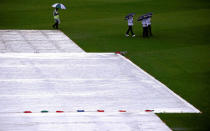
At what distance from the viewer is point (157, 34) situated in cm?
3005

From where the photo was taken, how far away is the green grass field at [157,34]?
16.8 m

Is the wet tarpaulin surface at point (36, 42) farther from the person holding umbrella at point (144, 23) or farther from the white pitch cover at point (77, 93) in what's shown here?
the person holding umbrella at point (144, 23)

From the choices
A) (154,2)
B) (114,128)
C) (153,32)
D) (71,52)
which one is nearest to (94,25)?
(153,32)

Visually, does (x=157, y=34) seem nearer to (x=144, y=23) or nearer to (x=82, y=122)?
(x=144, y=23)

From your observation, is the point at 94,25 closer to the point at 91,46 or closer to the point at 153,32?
the point at 153,32

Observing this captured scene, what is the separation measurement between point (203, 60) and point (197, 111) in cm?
843

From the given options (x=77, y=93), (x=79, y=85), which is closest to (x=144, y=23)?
(x=79, y=85)

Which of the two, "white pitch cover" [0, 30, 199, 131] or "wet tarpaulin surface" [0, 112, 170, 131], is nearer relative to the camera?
"wet tarpaulin surface" [0, 112, 170, 131]

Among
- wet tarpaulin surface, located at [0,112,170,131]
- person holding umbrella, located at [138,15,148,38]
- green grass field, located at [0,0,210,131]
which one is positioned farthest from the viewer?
person holding umbrella, located at [138,15,148,38]

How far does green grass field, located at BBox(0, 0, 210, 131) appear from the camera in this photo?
663 inches

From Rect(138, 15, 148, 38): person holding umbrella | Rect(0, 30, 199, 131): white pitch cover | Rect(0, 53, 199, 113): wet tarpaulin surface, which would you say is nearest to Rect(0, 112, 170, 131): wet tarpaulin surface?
Rect(0, 30, 199, 131): white pitch cover

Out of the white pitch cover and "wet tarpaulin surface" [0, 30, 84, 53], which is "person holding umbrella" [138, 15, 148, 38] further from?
the white pitch cover

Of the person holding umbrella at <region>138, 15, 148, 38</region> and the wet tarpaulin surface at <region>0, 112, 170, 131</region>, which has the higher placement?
the person holding umbrella at <region>138, 15, 148, 38</region>

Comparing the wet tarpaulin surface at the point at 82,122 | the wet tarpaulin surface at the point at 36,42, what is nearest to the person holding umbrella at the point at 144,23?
the wet tarpaulin surface at the point at 36,42
